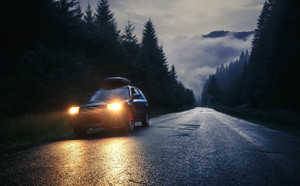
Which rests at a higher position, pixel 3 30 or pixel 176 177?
pixel 3 30

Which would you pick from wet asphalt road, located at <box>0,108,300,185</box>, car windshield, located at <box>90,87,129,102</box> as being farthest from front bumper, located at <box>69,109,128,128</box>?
wet asphalt road, located at <box>0,108,300,185</box>

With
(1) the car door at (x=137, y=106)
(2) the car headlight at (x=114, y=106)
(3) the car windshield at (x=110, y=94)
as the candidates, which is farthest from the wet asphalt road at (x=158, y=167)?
(1) the car door at (x=137, y=106)

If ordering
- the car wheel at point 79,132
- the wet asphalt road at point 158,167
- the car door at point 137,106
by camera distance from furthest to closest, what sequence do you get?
the car door at point 137,106, the car wheel at point 79,132, the wet asphalt road at point 158,167

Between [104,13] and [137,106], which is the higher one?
[104,13]

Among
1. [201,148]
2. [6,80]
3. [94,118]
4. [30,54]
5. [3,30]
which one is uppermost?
[3,30]

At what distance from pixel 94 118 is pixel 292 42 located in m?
22.8

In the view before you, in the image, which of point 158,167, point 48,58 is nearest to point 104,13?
point 48,58

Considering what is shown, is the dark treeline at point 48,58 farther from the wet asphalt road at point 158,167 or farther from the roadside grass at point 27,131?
the wet asphalt road at point 158,167

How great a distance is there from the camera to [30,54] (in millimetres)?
13828

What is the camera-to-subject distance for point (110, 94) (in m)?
9.65

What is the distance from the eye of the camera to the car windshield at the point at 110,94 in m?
9.33

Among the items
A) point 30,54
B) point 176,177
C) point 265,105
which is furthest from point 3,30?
point 265,105

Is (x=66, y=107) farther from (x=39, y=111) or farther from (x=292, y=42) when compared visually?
(x=292, y=42)

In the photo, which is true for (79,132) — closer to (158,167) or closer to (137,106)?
(137,106)
